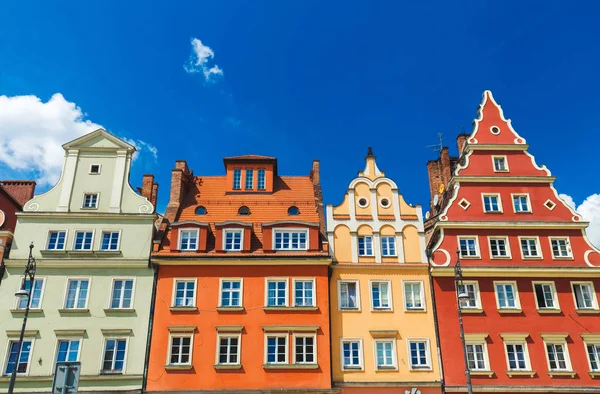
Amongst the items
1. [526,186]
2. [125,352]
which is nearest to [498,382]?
[526,186]

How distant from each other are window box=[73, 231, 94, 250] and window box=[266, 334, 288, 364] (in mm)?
12872

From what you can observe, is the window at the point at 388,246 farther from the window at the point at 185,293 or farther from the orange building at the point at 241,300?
the window at the point at 185,293

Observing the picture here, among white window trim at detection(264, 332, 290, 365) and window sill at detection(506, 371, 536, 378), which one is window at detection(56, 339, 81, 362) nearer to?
white window trim at detection(264, 332, 290, 365)

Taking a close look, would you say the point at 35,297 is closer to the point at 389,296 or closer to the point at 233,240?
the point at 233,240

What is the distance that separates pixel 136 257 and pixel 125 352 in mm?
5783

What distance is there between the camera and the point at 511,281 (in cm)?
3238

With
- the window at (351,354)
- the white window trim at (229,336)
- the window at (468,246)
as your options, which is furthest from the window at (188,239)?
the window at (468,246)

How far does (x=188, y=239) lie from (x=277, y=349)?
353 inches

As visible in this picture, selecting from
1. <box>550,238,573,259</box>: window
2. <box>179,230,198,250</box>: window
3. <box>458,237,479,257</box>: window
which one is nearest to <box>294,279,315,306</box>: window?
<box>179,230,198,250</box>: window

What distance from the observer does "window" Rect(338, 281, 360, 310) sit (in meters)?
31.8

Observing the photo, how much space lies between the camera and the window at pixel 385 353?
30281 millimetres

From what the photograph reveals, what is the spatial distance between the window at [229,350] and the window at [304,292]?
4265 mm

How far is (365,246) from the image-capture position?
33.5 metres

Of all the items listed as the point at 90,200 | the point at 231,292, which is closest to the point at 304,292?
the point at 231,292
